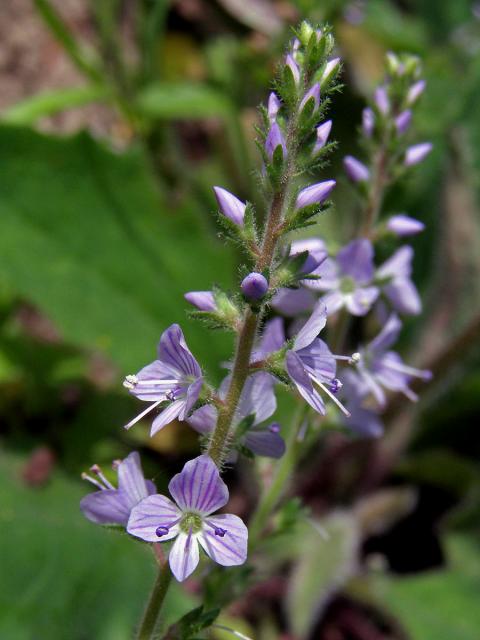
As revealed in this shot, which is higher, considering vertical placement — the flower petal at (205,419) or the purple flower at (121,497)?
the flower petal at (205,419)

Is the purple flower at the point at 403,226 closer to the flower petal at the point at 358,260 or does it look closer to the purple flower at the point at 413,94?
the flower petal at the point at 358,260

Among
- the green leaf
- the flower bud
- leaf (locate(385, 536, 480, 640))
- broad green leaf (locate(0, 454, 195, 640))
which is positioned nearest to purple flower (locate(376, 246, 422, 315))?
the flower bud

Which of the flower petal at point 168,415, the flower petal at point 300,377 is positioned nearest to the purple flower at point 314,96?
the flower petal at point 300,377

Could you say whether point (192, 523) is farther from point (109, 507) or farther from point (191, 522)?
point (109, 507)

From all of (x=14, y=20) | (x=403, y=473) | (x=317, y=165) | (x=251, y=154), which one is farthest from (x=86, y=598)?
(x=14, y=20)

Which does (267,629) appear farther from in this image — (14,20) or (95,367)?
(14,20)

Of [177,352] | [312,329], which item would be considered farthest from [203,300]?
[312,329]

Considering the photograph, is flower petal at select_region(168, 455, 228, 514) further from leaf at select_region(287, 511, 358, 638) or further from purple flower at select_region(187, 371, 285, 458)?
leaf at select_region(287, 511, 358, 638)
